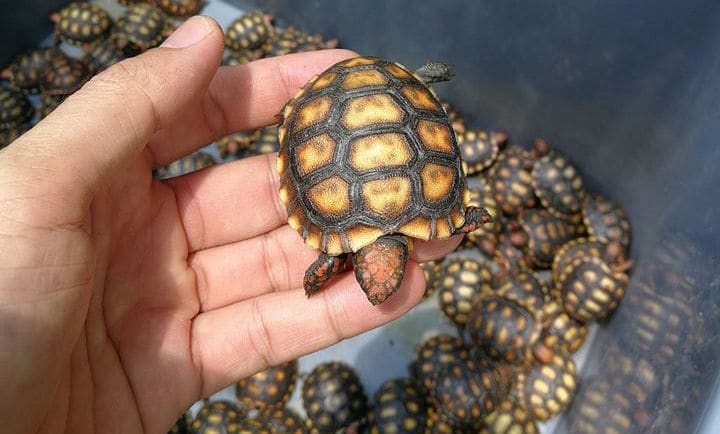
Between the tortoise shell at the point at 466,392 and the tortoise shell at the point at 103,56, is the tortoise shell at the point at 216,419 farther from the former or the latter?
the tortoise shell at the point at 103,56

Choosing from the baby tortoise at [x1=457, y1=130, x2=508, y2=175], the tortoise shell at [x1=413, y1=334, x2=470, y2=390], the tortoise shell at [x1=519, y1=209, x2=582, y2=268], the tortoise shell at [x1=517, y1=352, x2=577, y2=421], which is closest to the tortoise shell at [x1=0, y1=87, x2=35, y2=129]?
the baby tortoise at [x1=457, y1=130, x2=508, y2=175]

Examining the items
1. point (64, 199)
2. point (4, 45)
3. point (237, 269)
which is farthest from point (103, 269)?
point (4, 45)

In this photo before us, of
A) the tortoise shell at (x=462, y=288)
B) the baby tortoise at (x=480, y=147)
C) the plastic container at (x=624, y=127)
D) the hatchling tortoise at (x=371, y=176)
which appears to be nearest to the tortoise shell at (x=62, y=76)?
the plastic container at (x=624, y=127)

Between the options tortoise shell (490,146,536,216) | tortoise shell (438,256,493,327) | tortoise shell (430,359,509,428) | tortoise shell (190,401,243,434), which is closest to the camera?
tortoise shell (430,359,509,428)

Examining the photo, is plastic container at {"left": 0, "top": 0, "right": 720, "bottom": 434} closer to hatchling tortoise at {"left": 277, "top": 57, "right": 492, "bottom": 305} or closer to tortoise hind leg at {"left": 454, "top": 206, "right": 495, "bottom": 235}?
tortoise hind leg at {"left": 454, "top": 206, "right": 495, "bottom": 235}

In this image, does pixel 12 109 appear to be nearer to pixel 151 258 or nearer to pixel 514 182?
pixel 151 258

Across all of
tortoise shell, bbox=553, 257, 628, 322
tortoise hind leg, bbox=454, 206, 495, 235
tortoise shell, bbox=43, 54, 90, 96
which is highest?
tortoise hind leg, bbox=454, 206, 495, 235
